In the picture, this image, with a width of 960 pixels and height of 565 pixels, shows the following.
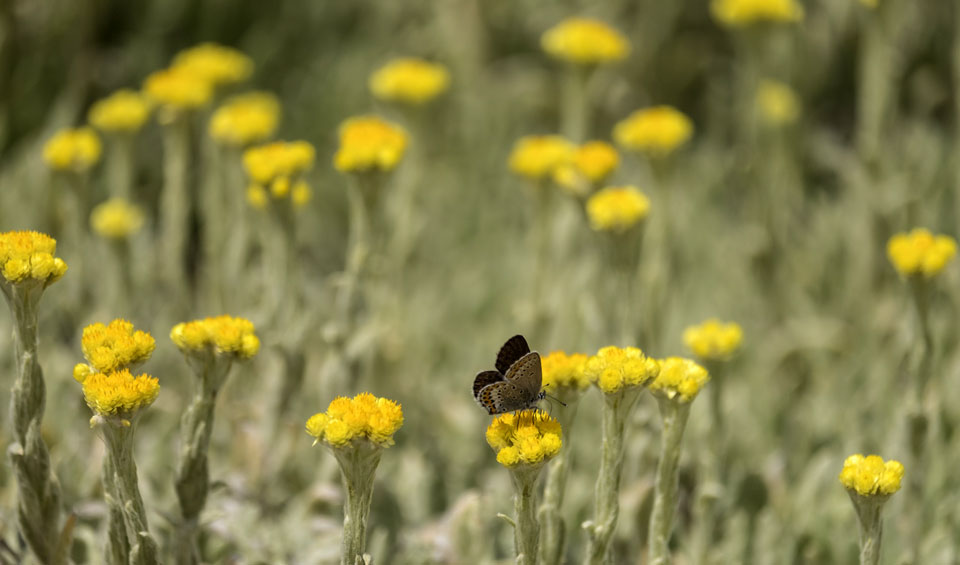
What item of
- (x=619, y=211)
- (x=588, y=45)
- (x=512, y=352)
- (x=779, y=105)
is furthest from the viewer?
(x=779, y=105)

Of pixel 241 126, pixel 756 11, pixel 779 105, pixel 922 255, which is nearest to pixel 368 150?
pixel 241 126

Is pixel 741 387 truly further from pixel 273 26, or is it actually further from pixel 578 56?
pixel 273 26

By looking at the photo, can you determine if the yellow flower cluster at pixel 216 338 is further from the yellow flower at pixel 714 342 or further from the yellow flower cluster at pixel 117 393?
the yellow flower at pixel 714 342

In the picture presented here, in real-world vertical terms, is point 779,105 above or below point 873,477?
above

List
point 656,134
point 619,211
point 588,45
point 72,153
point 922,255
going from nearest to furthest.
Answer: point 922,255, point 619,211, point 72,153, point 656,134, point 588,45

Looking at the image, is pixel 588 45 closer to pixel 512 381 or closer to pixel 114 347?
pixel 512 381

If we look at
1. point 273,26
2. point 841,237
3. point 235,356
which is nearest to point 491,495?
point 235,356

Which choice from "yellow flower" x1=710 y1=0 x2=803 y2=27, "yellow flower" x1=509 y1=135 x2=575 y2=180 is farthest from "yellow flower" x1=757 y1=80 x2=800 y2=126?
"yellow flower" x1=509 y1=135 x2=575 y2=180
